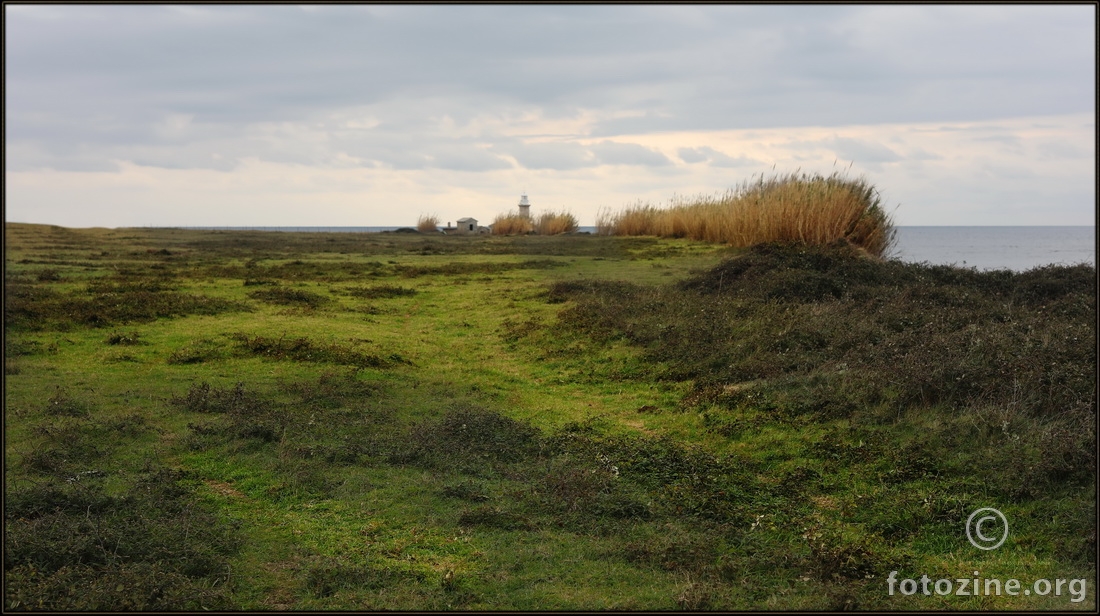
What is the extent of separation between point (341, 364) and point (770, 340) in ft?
24.5

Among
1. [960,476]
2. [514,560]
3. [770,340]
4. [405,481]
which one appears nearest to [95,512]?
[405,481]

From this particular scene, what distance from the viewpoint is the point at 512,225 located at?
6103 centimetres

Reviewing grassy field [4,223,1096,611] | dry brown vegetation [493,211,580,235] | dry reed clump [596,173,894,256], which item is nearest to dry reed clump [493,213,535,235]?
dry brown vegetation [493,211,580,235]

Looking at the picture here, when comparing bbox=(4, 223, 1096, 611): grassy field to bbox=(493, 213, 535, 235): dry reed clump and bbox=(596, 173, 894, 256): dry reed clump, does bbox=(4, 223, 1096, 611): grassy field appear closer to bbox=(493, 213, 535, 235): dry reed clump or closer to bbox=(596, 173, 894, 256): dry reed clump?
bbox=(596, 173, 894, 256): dry reed clump

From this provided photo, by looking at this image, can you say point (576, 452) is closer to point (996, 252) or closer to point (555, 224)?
point (555, 224)

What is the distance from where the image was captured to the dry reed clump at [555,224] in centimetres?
5791

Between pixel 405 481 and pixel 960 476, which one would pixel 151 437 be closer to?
pixel 405 481

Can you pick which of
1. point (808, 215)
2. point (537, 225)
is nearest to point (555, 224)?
point (537, 225)

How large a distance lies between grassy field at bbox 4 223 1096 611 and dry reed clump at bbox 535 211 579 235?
131 ft

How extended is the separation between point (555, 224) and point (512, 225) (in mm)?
4527

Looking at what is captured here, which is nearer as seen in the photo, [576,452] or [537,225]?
[576,452]

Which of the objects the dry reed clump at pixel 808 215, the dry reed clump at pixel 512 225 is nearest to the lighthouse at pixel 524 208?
the dry reed clump at pixel 512 225

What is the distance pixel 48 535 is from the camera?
6246mm

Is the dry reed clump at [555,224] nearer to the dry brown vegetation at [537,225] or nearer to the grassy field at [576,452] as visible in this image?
the dry brown vegetation at [537,225]
